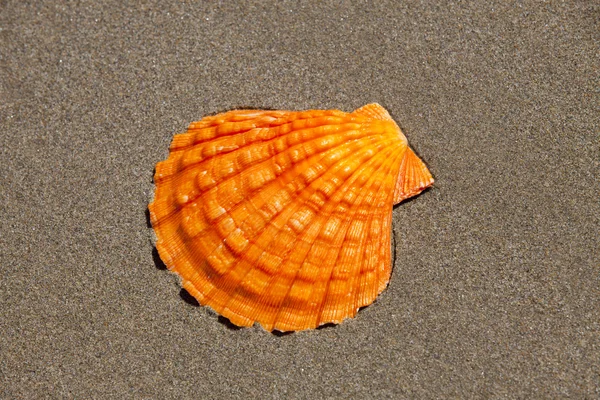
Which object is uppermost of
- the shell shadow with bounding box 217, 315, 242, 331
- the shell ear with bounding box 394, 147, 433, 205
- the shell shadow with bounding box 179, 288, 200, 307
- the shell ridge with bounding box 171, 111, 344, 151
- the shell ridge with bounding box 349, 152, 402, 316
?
the shell ridge with bounding box 171, 111, 344, 151

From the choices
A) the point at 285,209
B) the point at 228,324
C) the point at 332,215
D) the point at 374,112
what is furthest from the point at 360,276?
the point at 374,112

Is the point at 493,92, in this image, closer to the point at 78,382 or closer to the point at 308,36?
the point at 308,36

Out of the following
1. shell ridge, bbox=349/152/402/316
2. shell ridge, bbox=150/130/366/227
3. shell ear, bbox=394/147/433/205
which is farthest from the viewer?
shell ear, bbox=394/147/433/205

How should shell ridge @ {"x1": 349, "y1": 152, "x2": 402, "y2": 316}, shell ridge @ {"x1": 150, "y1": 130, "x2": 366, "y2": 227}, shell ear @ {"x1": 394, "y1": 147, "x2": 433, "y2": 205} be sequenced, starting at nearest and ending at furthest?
shell ridge @ {"x1": 150, "y1": 130, "x2": 366, "y2": 227} → shell ridge @ {"x1": 349, "y1": 152, "x2": 402, "y2": 316} → shell ear @ {"x1": 394, "y1": 147, "x2": 433, "y2": 205}

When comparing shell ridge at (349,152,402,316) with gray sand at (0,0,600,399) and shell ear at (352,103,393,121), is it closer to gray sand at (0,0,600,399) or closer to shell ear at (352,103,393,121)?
gray sand at (0,0,600,399)

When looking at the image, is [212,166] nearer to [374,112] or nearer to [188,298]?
[188,298]

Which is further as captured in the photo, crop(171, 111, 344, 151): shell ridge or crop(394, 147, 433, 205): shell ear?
crop(394, 147, 433, 205): shell ear

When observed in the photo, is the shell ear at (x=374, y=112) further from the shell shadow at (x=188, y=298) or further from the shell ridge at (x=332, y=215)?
the shell shadow at (x=188, y=298)

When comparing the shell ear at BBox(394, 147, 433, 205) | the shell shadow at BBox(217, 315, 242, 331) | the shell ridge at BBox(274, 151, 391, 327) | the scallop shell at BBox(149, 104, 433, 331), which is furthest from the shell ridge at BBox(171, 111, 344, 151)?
the shell shadow at BBox(217, 315, 242, 331)

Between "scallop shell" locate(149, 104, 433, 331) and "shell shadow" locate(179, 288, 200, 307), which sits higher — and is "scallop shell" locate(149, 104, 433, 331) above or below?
above
